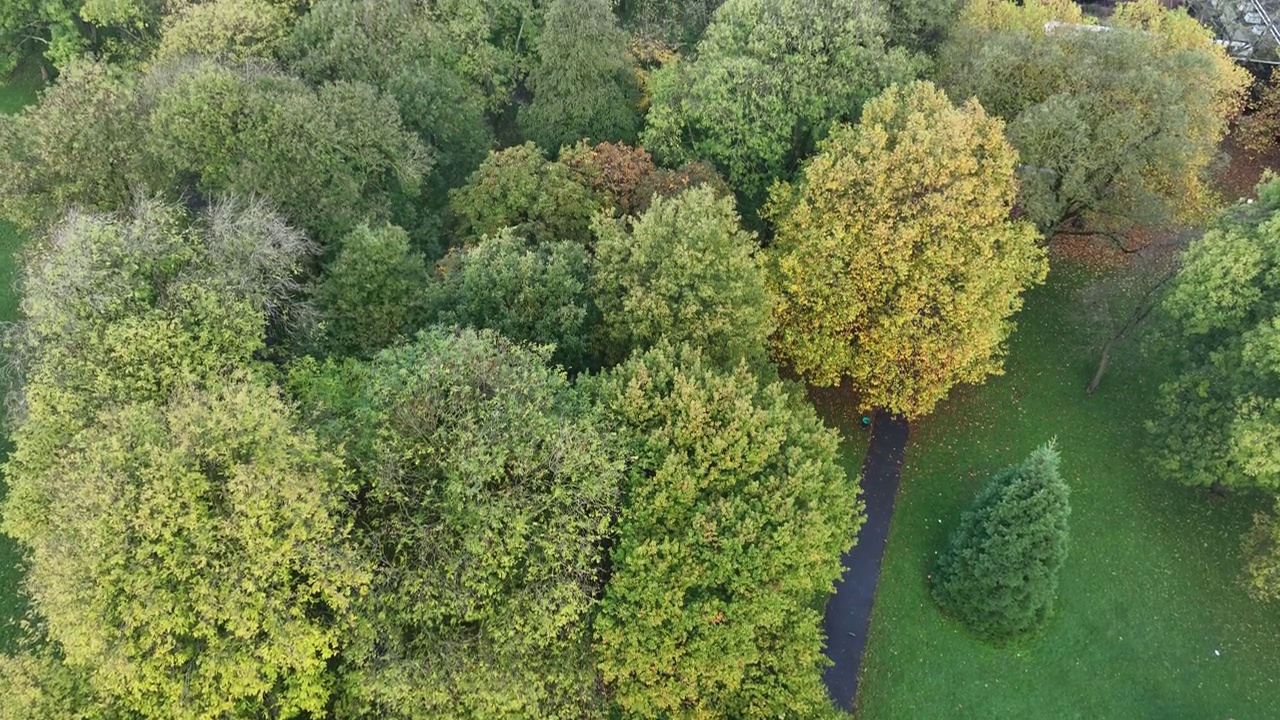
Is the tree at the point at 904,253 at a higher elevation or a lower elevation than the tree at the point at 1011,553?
higher

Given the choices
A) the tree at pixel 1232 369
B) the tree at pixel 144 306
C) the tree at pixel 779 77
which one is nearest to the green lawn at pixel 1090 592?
the tree at pixel 1232 369

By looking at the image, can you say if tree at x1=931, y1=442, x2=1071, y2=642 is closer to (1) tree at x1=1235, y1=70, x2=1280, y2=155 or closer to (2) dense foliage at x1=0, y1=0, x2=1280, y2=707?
(2) dense foliage at x1=0, y1=0, x2=1280, y2=707

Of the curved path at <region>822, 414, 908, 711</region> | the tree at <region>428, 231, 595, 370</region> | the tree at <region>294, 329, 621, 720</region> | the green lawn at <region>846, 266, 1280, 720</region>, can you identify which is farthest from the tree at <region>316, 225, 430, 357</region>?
the green lawn at <region>846, 266, 1280, 720</region>

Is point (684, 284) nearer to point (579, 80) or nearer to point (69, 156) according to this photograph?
point (579, 80)

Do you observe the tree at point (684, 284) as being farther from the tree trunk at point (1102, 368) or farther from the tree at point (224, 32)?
the tree at point (224, 32)

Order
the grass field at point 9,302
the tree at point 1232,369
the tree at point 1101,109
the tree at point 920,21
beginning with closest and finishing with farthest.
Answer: the tree at point 1232,369 < the grass field at point 9,302 < the tree at point 1101,109 < the tree at point 920,21

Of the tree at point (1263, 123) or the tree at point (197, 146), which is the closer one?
the tree at point (197, 146)
